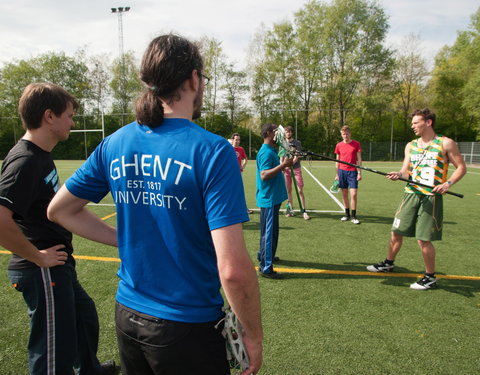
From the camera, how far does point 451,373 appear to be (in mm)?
2539

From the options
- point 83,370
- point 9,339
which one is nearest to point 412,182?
point 83,370

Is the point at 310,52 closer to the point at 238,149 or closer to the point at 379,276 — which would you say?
the point at 238,149

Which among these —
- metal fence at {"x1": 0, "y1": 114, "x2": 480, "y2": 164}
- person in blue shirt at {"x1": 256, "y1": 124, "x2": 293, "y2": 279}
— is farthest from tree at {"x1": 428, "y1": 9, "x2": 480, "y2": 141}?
person in blue shirt at {"x1": 256, "y1": 124, "x2": 293, "y2": 279}

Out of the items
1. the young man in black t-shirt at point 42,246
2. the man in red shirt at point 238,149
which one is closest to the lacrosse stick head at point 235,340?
the young man in black t-shirt at point 42,246

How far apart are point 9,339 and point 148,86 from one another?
3001 mm

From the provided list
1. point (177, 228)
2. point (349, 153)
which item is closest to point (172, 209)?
point (177, 228)

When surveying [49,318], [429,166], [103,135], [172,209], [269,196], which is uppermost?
[103,135]

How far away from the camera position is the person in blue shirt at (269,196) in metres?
4.36

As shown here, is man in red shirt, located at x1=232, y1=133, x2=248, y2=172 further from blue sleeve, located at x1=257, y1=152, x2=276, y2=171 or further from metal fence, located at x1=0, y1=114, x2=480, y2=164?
metal fence, located at x1=0, y1=114, x2=480, y2=164

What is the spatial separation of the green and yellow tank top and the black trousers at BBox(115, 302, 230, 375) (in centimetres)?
374

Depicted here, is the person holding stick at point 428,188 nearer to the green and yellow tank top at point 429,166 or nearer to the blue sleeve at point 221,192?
the green and yellow tank top at point 429,166

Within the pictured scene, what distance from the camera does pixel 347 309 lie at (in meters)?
3.51

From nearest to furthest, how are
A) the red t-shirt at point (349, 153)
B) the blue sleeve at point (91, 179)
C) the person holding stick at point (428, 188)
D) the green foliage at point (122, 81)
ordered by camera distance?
the blue sleeve at point (91, 179)
the person holding stick at point (428, 188)
the red t-shirt at point (349, 153)
the green foliage at point (122, 81)

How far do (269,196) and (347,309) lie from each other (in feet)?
5.45
